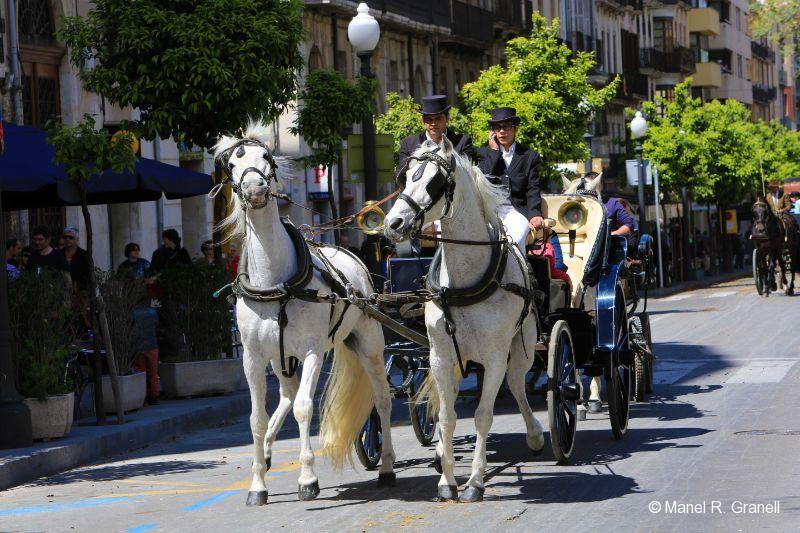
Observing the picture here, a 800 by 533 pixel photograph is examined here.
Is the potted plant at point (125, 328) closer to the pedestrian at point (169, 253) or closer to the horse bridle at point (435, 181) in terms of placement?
the pedestrian at point (169, 253)

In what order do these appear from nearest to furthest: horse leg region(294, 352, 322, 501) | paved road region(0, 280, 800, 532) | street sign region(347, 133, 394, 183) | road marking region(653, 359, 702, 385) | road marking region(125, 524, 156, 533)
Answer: paved road region(0, 280, 800, 532)
road marking region(125, 524, 156, 533)
horse leg region(294, 352, 322, 501)
road marking region(653, 359, 702, 385)
street sign region(347, 133, 394, 183)

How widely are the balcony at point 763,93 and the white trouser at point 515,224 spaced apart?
107 m

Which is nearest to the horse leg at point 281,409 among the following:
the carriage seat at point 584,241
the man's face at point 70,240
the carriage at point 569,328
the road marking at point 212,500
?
the road marking at point 212,500

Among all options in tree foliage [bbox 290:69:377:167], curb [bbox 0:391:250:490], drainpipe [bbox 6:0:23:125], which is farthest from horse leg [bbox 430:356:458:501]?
drainpipe [bbox 6:0:23:125]

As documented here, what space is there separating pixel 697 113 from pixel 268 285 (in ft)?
177

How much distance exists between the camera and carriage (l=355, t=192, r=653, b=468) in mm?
11641

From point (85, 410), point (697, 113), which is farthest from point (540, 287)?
point (697, 113)

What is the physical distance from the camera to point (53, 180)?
16.4m

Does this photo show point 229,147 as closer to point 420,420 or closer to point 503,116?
point 503,116

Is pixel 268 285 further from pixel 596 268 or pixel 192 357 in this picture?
pixel 192 357

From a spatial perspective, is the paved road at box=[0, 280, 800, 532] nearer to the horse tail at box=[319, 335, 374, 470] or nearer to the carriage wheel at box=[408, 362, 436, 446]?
the carriage wheel at box=[408, 362, 436, 446]

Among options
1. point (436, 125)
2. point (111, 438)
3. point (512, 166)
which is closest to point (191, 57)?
point (111, 438)

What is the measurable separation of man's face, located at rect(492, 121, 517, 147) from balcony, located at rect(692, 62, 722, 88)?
8457cm

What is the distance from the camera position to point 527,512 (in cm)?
962
